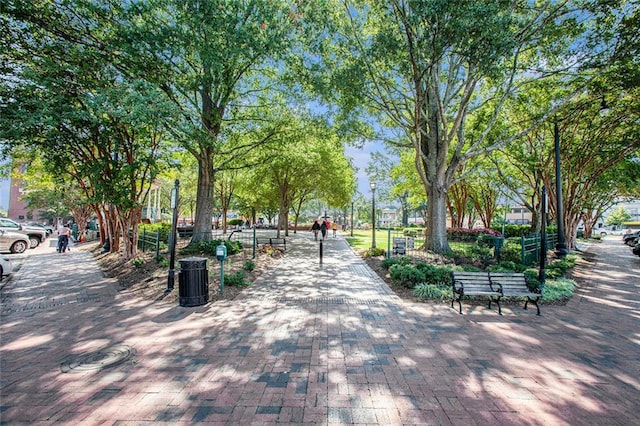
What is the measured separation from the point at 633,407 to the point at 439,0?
7922mm

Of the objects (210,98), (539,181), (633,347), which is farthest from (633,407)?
(539,181)

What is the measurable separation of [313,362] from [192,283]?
3.93 meters

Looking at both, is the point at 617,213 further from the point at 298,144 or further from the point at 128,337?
the point at 128,337

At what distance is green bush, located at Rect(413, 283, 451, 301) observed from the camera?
7516 mm

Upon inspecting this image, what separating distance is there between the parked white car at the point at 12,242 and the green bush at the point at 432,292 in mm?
20187

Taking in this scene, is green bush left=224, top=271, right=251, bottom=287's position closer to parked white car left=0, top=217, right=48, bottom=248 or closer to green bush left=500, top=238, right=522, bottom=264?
green bush left=500, top=238, right=522, bottom=264

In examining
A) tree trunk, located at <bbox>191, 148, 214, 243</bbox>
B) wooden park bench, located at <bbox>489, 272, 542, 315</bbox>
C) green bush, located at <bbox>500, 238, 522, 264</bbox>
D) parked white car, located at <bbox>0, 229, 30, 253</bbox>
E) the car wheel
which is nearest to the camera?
wooden park bench, located at <bbox>489, 272, 542, 315</bbox>

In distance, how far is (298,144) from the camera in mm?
16406

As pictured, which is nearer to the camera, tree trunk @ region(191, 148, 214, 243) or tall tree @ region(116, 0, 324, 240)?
tall tree @ region(116, 0, 324, 240)

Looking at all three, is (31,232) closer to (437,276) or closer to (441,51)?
(437,276)

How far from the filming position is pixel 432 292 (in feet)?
25.2

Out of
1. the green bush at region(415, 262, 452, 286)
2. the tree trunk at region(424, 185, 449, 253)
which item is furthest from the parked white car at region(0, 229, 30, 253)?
the tree trunk at region(424, 185, 449, 253)

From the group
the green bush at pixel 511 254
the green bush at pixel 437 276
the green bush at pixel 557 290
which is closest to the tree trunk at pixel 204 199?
the green bush at pixel 437 276

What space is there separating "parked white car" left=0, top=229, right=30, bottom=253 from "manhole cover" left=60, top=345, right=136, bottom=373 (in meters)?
17.0
